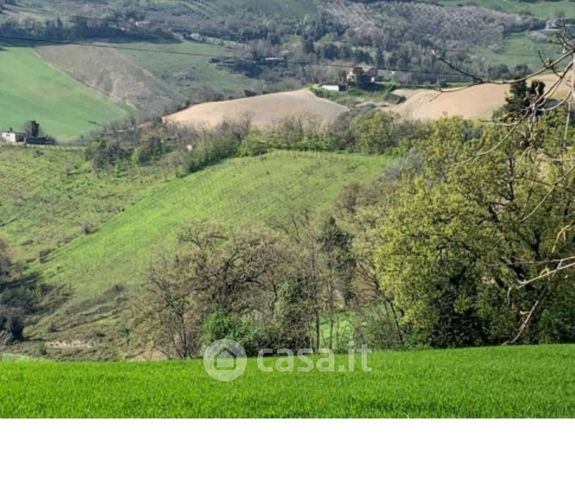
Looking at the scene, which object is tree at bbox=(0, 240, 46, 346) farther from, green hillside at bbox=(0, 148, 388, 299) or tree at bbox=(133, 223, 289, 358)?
tree at bbox=(133, 223, 289, 358)

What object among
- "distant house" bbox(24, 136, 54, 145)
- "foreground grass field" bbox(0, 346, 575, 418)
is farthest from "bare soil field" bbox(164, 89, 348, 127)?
"foreground grass field" bbox(0, 346, 575, 418)

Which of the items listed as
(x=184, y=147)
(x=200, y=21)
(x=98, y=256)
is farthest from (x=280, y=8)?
(x=98, y=256)

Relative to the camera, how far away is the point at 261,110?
2687 inches

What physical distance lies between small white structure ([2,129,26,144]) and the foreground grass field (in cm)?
5593

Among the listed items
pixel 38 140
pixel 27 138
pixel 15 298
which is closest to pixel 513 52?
pixel 38 140

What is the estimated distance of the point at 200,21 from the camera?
368 feet

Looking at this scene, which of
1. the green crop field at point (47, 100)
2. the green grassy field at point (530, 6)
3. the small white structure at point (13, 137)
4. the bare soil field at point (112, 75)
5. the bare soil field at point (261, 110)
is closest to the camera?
the small white structure at point (13, 137)

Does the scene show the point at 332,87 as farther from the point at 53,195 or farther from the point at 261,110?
the point at 53,195

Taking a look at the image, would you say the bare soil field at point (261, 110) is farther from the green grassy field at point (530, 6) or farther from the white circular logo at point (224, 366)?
the white circular logo at point (224, 366)

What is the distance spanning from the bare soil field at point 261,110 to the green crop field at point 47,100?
8119 mm

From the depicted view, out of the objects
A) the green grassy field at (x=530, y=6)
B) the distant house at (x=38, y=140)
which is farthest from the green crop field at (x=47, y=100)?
the green grassy field at (x=530, y=6)

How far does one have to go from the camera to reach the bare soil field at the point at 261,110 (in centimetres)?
6469
